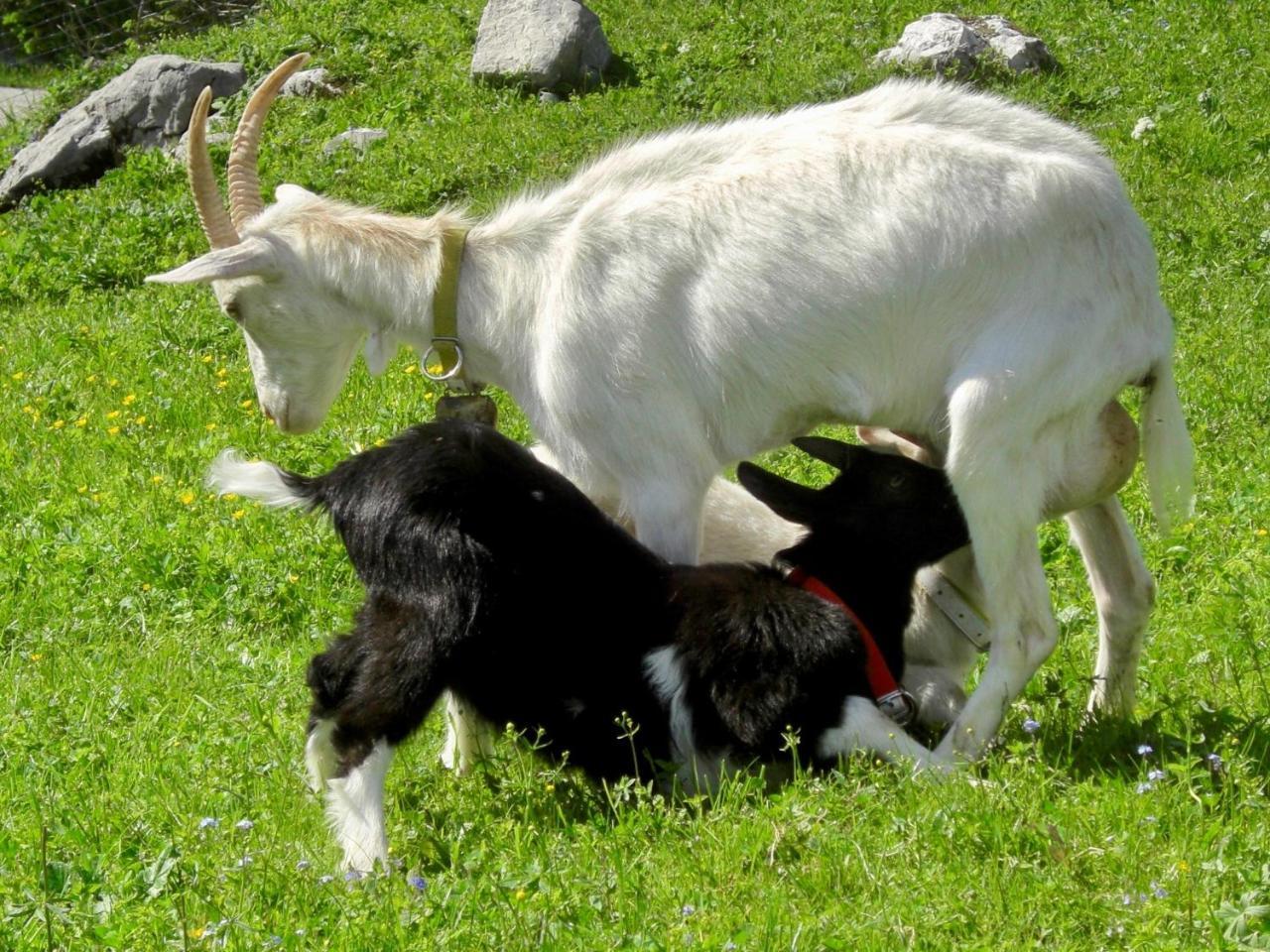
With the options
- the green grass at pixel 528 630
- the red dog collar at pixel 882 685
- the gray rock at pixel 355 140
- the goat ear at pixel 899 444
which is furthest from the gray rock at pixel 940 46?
the red dog collar at pixel 882 685

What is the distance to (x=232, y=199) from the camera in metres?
5.77

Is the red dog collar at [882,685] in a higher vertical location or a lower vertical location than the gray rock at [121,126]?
higher

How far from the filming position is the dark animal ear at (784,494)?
5.11m

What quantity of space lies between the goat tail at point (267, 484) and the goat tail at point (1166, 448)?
235cm

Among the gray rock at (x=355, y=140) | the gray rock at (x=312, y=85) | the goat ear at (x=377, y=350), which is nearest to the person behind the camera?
the goat ear at (x=377, y=350)

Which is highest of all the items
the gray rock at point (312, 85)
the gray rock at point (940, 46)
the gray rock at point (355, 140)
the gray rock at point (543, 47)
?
the gray rock at point (940, 46)

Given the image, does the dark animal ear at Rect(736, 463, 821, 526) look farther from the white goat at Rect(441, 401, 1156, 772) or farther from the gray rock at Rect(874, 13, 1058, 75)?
the gray rock at Rect(874, 13, 1058, 75)

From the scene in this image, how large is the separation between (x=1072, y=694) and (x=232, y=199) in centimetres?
319

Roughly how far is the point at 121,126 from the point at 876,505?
911 cm

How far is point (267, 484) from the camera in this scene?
15.7ft

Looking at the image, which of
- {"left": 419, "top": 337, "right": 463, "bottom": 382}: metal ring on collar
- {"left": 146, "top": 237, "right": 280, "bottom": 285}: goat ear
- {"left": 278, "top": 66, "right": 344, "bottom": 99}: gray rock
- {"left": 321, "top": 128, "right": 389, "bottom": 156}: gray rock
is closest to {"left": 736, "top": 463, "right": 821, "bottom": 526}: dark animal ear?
{"left": 419, "top": 337, "right": 463, "bottom": 382}: metal ring on collar

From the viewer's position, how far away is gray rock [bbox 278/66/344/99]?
12391mm

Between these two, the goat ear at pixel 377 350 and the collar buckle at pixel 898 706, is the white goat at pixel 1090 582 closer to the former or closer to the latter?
the collar buckle at pixel 898 706

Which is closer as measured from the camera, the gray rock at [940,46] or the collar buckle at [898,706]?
the collar buckle at [898,706]
